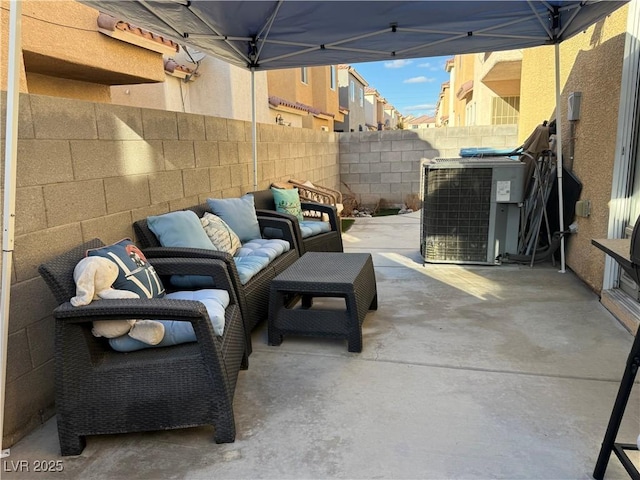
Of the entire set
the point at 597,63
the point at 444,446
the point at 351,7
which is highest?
the point at 351,7

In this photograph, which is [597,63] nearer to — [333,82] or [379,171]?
[379,171]

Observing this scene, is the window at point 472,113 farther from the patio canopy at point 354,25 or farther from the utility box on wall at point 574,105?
the patio canopy at point 354,25

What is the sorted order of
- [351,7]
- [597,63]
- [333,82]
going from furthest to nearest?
[333,82] → [597,63] → [351,7]

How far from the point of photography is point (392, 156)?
882 cm

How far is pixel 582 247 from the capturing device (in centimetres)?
402

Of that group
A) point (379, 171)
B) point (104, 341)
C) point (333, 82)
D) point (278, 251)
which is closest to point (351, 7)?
point (278, 251)

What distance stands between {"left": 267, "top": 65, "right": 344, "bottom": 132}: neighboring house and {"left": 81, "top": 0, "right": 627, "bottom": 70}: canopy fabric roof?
6126 mm

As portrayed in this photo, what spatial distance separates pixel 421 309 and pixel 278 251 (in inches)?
48.2

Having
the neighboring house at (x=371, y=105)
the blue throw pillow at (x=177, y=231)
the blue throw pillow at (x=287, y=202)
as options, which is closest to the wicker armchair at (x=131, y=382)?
the blue throw pillow at (x=177, y=231)

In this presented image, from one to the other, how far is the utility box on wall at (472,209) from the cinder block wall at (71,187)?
2323 millimetres

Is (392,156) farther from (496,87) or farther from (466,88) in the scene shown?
(466,88)

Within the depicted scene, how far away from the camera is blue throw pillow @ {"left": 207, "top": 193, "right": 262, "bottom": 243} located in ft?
11.7

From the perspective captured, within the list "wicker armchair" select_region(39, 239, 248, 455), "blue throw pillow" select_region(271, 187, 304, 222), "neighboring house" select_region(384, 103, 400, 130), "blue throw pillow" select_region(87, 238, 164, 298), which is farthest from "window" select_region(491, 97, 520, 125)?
"neighboring house" select_region(384, 103, 400, 130)

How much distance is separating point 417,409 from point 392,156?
7.26m
